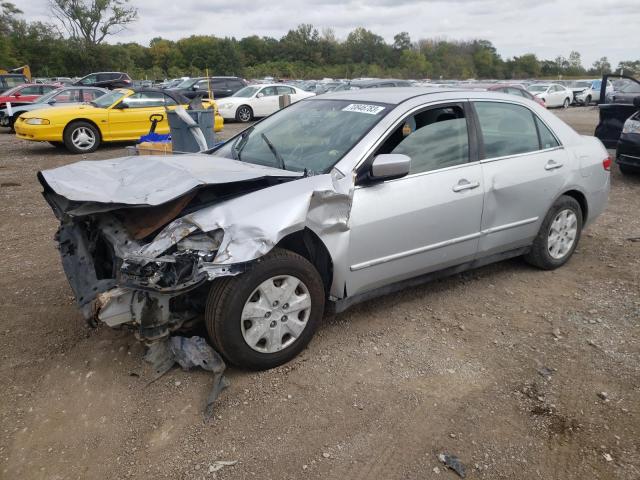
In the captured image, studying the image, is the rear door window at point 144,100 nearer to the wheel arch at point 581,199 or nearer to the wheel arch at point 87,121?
the wheel arch at point 87,121

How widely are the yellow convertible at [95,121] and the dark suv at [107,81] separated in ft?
42.5

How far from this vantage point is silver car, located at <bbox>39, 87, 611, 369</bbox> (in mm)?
2877

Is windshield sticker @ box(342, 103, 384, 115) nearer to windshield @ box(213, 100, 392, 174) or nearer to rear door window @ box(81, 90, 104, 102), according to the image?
windshield @ box(213, 100, 392, 174)

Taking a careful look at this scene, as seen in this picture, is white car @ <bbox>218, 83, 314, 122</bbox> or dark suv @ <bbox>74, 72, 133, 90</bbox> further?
dark suv @ <bbox>74, 72, 133, 90</bbox>

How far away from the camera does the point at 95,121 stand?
39.6ft

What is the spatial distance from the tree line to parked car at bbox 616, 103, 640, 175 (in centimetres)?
5063

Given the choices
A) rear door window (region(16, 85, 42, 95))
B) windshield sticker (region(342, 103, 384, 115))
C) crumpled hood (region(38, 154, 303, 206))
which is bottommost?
crumpled hood (region(38, 154, 303, 206))

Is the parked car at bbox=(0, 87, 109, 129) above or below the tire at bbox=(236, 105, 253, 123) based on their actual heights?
above

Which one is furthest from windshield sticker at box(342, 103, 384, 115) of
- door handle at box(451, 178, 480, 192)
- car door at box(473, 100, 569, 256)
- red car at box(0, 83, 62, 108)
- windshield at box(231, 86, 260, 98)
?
red car at box(0, 83, 62, 108)

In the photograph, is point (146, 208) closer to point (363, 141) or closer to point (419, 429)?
point (363, 141)

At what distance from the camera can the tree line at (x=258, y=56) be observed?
2018 inches

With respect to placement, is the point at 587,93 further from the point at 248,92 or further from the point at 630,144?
the point at 630,144

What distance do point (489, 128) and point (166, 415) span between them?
3.12m

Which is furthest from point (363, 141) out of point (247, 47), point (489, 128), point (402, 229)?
point (247, 47)
